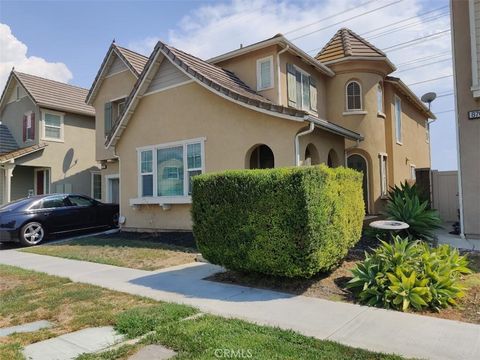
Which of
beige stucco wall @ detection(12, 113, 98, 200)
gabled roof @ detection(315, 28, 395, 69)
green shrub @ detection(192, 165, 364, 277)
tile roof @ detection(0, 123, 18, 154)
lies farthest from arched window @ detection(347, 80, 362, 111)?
tile roof @ detection(0, 123, 18, 154)

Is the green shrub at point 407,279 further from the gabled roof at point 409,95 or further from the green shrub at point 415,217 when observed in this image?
the gabled roof at point 409,95

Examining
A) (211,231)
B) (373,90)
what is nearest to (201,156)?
(211,231)

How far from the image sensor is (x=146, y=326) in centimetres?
473

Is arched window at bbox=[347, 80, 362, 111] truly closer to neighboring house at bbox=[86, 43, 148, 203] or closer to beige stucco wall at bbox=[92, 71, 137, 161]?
neighboring house at bbox=[86, 43, 148, 203]

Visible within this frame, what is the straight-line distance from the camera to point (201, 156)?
12.5 meters

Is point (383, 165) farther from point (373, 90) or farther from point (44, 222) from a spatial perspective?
point (44, 222)

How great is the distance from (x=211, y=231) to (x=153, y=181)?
7.22 m

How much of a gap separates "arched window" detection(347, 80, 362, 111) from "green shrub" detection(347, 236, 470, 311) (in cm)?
1023

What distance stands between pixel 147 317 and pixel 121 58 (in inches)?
625

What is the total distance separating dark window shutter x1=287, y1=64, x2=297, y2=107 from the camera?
44.4 feet

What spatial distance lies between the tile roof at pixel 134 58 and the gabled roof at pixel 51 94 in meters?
5.67

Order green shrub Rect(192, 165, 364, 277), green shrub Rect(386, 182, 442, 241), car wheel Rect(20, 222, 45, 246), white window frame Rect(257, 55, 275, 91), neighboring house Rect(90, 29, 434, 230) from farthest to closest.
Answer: white window frame Rect(257, 55, 275, 91) → car wheel Rect(20, 222, 45, 246) → neighboring house Rect(90, 29, 434, 230) → green shrub Rect(386, 182, 442, 241) → green shrub Rect(192, 165, 364, 277)

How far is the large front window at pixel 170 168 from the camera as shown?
12734 millimetres

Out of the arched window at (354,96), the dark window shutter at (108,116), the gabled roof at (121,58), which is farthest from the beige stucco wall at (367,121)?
the dark window shutter at (108,116)
